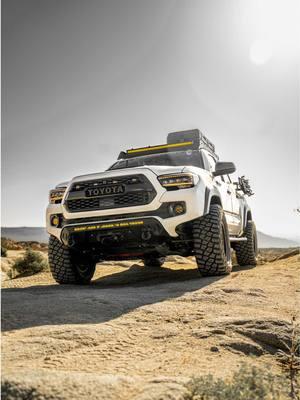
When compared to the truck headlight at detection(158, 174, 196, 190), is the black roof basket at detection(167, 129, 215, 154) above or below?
above

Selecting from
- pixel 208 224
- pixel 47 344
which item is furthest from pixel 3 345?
pixel 208 224

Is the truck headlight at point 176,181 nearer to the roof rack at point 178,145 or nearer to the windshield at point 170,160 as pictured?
the windshield at point 170,160

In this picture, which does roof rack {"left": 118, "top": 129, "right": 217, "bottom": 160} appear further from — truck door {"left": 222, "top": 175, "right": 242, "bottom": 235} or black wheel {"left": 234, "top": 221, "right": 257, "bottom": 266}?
black wheel {"left": 234, "top": 221, "right": 257, "bottom": 266}

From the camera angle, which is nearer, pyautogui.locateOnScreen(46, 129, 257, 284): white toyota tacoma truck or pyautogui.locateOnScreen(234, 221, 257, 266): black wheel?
pyautogui.locateOnScreen(46, 129, 257, 284): white toyota tacoma truck

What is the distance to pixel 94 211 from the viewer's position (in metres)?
4.84

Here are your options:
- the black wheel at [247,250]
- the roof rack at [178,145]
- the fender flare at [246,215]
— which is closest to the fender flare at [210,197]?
the roof rack at [178,145]

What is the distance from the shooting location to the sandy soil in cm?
155

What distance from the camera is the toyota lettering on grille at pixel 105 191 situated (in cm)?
480

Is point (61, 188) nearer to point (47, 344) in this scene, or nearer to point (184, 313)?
point (184, 313)

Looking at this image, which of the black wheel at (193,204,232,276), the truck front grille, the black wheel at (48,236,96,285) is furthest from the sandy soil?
the black wheel at (48,236,96,285)

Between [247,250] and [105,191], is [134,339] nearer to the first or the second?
[105,191]

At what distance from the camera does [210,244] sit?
15.5 feet

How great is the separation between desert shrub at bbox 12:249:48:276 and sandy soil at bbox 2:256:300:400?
683 cm

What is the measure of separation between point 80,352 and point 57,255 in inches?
134
